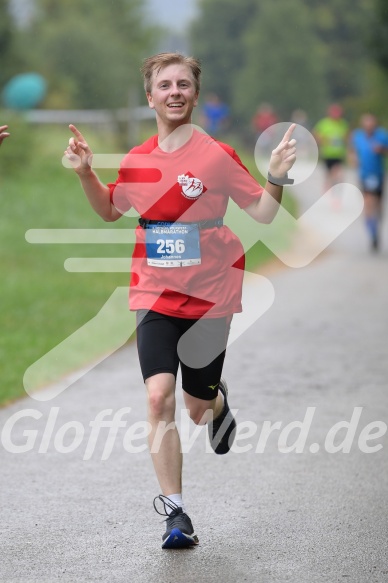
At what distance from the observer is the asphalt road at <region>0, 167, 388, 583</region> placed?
5.10 metres

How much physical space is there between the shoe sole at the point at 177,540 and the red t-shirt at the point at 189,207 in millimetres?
902

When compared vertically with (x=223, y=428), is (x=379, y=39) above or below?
above

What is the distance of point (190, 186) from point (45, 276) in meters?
11.0

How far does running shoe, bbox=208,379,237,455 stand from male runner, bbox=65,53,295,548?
0.87m

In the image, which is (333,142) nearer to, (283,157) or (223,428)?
(223,428)

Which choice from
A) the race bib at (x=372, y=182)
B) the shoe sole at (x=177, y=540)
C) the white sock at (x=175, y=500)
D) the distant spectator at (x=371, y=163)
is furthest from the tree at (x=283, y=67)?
the shoe sole at (x=177, y=540)

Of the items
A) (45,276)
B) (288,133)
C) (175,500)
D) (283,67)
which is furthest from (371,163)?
(283,67)

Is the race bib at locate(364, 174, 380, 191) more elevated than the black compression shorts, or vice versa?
the black compression shorts

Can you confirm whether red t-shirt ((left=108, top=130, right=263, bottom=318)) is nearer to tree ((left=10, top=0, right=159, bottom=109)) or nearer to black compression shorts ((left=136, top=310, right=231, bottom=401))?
black compression shorts ((left=136, top=310, right=231, bottom=401))

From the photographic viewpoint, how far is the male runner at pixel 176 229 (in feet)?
17.9

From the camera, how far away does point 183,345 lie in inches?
220

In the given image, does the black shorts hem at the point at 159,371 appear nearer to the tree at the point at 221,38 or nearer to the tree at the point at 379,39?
the tree at the point at 379,39

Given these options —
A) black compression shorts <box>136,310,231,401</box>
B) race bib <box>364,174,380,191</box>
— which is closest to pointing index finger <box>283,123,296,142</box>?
black compression shorts <box>136,310,231,401</box>

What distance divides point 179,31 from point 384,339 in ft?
348
